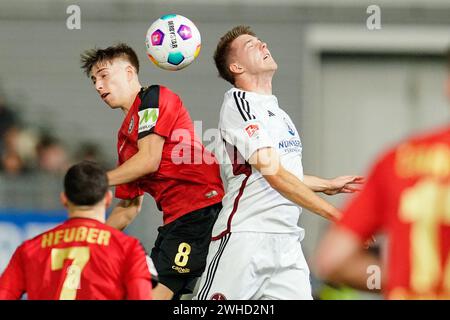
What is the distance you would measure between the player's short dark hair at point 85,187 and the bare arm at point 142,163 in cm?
104

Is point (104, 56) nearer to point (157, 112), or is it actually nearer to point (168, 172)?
point (157, 112)

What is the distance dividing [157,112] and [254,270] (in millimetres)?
1184

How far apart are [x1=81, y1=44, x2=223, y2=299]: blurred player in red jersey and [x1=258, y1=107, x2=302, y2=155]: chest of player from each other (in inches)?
18.1

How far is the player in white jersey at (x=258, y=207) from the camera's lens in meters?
7.25

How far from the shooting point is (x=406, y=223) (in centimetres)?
403

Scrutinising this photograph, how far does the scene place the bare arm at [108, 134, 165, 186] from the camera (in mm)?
7232

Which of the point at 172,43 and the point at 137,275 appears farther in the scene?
the point at 172,43

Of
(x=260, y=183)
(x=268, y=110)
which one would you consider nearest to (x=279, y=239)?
(x=260, y=183)

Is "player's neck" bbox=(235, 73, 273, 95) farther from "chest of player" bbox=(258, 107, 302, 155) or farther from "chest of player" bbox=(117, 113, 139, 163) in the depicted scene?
"chest of player" bbox=(117, 113, 139, 163)

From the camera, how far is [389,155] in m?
4.05

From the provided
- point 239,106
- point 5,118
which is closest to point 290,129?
point 239,106

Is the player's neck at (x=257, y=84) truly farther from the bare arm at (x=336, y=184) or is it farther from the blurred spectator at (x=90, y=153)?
the blurred spectator at (x=90, y=153)

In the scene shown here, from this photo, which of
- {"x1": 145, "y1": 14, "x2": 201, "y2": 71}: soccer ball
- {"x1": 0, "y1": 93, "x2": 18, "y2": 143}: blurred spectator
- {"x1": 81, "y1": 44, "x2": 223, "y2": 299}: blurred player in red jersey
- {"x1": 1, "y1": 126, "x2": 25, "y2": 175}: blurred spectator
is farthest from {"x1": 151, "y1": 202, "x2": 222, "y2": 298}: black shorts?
{"x1": 0, "y1": 93, "x2": 18, "y2": 143}: blurred spectator

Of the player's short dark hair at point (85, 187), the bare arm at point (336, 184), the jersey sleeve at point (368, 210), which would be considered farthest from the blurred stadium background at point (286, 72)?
the jersey sleeve at point (368, 210)
